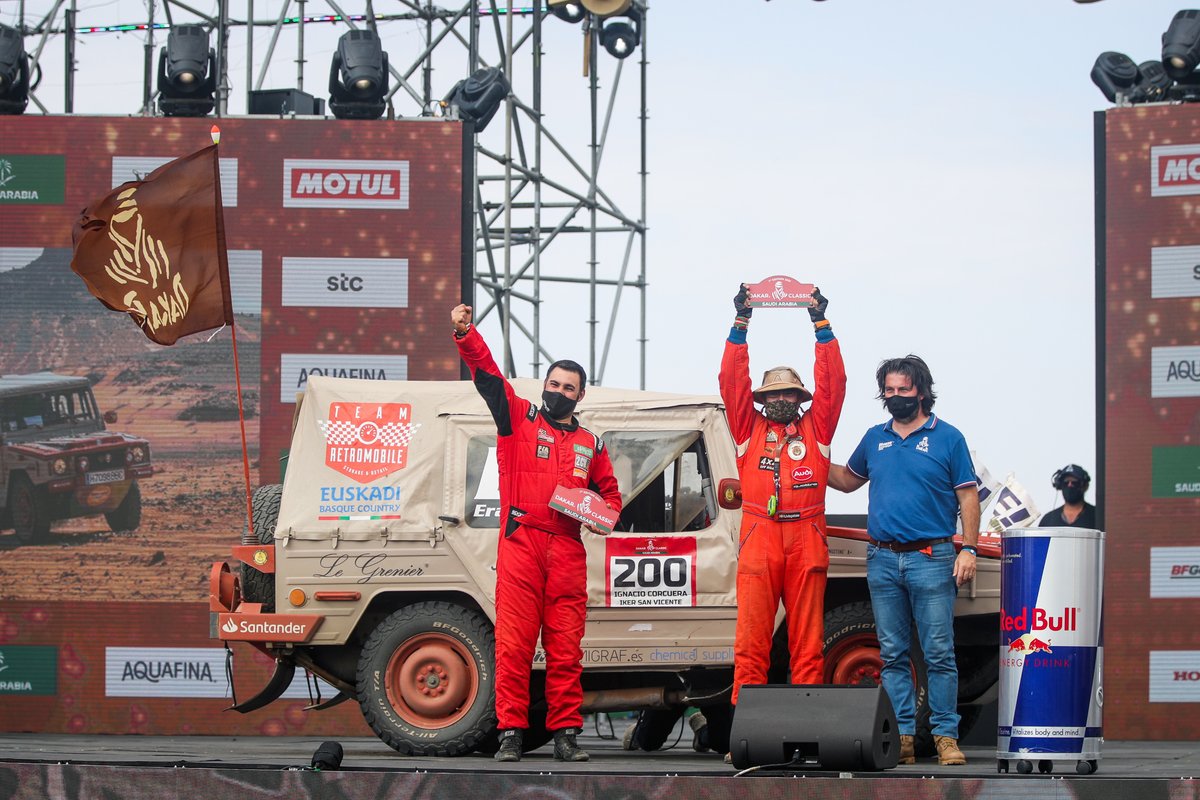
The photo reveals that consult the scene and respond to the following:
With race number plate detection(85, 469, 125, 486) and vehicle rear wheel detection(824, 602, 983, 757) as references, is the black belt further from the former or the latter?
race number plate detection(85, 469, 125, 486)

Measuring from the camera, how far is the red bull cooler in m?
7.27

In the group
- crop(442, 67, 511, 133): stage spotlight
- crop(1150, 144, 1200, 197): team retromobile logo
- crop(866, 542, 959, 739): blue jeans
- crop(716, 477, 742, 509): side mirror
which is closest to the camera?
crop(866, 542, 959, 739): blue jeans

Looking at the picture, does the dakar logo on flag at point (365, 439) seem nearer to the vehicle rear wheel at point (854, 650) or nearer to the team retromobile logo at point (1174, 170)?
the vehicle rear wheel at point (854, 650)

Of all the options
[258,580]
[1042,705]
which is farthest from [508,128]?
[1042,705]

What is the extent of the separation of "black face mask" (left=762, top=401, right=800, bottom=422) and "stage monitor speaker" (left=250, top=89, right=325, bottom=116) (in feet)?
26.9

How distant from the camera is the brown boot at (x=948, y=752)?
7875 millimetres

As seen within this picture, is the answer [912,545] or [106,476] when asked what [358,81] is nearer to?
[106,476]

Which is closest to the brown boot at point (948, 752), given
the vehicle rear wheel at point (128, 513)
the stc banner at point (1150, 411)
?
the stc banner at point (1150, 411)

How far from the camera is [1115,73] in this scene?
14.6 metres

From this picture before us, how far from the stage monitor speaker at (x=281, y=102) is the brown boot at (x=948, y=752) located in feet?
31.9

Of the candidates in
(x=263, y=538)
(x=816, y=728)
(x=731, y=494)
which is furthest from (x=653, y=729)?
(x=816, y=728)

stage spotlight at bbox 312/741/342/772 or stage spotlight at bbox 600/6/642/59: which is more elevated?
stage spotlight at bbox 600/6/642/59

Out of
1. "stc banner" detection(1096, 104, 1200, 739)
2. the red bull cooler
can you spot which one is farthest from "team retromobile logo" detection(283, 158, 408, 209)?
the red bull cooler

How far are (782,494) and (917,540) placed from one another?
77cm
